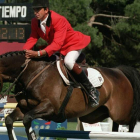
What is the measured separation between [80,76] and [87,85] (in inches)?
6.3

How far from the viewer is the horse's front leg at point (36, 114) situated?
4.60 metres

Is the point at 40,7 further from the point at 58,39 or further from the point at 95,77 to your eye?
the point at 95,77

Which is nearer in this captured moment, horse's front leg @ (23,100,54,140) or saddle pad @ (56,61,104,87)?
horse's front leg @ (23,100,54,140)

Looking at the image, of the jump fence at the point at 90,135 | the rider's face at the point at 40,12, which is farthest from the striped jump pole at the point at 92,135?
the rider's face at the point at 40,12

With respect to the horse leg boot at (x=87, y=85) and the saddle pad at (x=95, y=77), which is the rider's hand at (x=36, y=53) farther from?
the saddle pad at (x=95, y=77)

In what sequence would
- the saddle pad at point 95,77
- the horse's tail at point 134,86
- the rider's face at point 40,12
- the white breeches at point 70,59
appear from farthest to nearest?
the horse's tail at point 134,86, the saddle pad at point 95,77, the white breeches at point 70,59, the rider's face at point 40,12

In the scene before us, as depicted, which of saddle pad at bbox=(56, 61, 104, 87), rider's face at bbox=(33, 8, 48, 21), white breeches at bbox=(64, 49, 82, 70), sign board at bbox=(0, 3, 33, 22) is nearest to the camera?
rider's face at bbox=(33, 8, 48, 21)

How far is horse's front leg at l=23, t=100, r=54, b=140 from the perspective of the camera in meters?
4.60

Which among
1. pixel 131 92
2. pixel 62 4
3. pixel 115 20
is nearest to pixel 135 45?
pixel 115 20

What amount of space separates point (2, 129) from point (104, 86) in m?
1.47

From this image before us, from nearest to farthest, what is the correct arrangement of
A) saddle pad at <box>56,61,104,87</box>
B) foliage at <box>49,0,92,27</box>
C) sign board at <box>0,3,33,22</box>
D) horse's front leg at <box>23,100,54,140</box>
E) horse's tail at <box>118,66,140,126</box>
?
1. horse's front leg at <box>23,100,54,140</box>
2. saddle pad at <box>56,61,104,87</box>
3. horse's tail at <box>118,66,140,126</box>
4. sign board at <box>0,3,33,22</box>
5. foliage at <box>49,0,92,27</box>

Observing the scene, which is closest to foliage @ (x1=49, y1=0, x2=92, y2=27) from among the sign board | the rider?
the sign board

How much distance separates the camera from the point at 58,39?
4750 millimetres

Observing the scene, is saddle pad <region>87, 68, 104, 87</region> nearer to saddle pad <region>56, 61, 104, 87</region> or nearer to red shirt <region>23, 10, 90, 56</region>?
saddle pad <region>56, 61, 104, 87</region>
